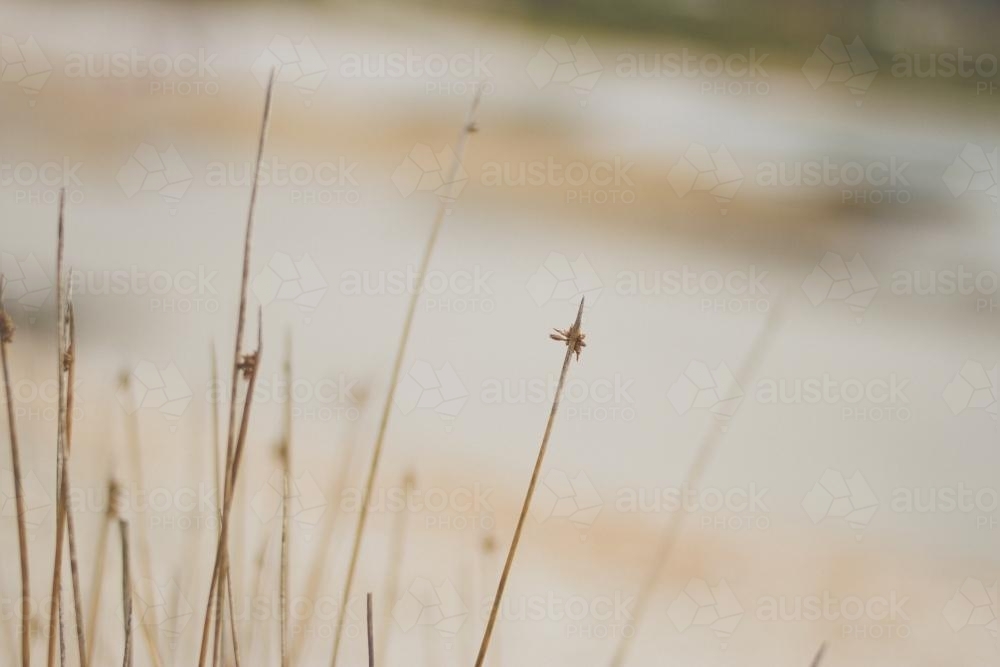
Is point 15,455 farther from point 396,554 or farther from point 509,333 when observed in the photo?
point 509,333

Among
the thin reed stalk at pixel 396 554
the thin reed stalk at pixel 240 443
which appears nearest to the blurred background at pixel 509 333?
the thin reed stalk at pixel 396 554

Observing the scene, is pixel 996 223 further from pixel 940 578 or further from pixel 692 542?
pixel 692 542

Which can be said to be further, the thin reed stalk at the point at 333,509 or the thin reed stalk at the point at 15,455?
the thin reed stalk at the point at 333,509

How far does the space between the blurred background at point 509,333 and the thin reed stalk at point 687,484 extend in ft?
0.05

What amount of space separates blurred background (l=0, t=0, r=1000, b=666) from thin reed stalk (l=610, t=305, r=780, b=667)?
15 millimetres

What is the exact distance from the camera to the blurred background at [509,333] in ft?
3.84

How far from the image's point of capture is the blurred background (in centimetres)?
117

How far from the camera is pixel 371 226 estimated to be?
7.75 ft

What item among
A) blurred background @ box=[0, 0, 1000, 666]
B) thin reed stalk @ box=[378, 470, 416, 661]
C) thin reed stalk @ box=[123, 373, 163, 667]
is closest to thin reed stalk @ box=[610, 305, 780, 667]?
blurred background @ box=[0, 0, 1000, 666]

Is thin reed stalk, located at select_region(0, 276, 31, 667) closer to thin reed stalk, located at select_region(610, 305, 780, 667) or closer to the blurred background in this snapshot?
the blurred background

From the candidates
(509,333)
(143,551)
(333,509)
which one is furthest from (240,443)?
(509,333)

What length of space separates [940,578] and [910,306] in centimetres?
128

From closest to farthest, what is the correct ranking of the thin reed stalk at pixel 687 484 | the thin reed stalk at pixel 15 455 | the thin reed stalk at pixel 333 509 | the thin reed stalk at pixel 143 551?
1. the thin reed stalk at pixel 15 455
2. the thin reed stalk at pixel 143 551
3. the thin reed stalk at pixel 333 509
4. the thin reed stalk at pixel 687 484

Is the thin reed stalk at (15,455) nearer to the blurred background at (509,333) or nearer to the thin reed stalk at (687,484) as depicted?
the blurred background at (509,333)
